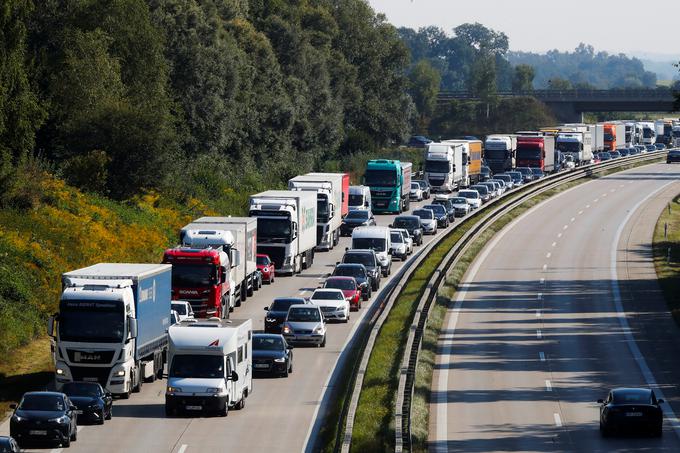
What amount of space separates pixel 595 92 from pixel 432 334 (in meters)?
141

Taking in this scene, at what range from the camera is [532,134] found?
12675 centimetres

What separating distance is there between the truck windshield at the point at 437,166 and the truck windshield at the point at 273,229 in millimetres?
41975

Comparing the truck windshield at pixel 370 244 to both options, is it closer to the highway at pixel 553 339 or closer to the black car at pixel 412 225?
the highway at pixel 553 339

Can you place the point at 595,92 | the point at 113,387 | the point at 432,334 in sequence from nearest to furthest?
the point at 113,387
the point at 432,334
the point at 595,92

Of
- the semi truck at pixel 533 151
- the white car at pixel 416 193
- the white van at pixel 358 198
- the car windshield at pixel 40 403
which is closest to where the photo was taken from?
the car windshield at pixel 40 403

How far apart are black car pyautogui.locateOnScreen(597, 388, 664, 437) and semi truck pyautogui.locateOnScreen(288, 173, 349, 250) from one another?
3984 centimetres

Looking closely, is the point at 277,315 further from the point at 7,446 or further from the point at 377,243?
the point at 7,446

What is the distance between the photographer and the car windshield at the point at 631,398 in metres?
36.4

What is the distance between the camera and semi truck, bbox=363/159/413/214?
96.4 m

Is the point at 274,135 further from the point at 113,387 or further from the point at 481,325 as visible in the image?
the point at 113,387

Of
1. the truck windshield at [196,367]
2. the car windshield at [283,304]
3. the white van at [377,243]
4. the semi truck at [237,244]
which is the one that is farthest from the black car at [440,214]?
the truck windshield at [196,367]

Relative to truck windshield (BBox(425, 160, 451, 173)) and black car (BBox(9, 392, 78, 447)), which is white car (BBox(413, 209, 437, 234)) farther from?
black car (BBox(9, 392, 78, 447))

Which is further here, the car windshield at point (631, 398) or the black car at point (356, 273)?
the black car at point (356, 273)

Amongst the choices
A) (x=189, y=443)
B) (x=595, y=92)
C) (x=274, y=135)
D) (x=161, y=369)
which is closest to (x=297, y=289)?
(x=161, y=369)
